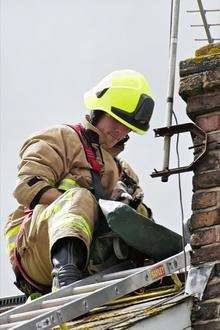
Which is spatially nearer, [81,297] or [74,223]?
[81,297]

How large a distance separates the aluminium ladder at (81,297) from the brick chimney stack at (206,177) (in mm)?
319

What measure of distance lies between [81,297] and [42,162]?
153 centimetres

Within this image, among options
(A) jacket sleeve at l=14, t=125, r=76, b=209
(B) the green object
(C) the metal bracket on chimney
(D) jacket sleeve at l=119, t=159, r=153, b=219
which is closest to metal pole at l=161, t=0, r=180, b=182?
(C) the metal bracket on chimney

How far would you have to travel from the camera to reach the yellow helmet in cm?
735

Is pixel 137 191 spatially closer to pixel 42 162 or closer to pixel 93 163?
pixel 93 163

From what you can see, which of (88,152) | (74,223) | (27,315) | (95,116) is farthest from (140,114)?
(27,315)

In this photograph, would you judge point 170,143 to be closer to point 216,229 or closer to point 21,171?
point 216,229

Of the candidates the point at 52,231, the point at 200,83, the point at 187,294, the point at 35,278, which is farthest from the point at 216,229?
Result: the point at 35,278

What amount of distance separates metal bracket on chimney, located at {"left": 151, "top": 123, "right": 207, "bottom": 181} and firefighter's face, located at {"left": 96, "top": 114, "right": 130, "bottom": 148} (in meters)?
1.42

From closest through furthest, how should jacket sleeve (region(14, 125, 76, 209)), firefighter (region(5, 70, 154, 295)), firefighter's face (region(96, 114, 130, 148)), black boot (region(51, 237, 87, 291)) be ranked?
black boot (region(51, 237, 87, 291)) → firefighter (region(5, 70, 154, 295)) → jacket sleeve (region(14, 125, 76, 209)) → firefighter's face (region(96, 114, 130, 148))

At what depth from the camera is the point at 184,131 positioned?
232 inches

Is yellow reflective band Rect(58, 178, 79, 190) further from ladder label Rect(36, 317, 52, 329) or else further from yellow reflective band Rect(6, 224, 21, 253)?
ladder label Rect(36, 317, 52, 329)

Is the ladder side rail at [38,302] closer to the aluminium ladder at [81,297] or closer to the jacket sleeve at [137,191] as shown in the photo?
the aluminium ladder at [81,297]

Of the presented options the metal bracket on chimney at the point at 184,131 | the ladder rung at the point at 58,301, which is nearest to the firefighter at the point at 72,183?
the ladder rung at the point at 58,301
